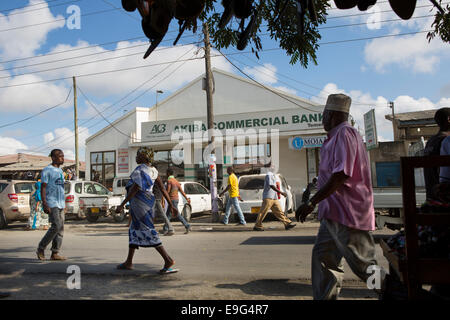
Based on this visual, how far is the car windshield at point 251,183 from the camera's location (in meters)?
12.7

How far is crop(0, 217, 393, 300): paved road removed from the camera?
14.8 feet

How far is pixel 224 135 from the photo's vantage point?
21.5 m

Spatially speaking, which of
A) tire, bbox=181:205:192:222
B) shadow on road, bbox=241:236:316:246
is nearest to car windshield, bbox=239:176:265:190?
tire, bbox=181:205:192:222

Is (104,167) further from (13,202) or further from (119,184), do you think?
(13,202)

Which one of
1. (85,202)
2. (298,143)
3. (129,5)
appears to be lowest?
(85,202)

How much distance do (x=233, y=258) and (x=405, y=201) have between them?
476 centimetres

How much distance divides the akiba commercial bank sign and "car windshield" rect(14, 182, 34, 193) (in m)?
9.96

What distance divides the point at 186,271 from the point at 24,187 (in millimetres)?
10203

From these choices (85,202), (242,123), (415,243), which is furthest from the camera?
(242,123)

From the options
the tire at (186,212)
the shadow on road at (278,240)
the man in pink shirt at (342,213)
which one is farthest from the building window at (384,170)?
the man in pink shirt at (342,213)

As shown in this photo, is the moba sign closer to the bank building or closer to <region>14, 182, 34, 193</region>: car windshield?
the bank building

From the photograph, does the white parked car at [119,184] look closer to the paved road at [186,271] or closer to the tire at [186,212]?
the tire at [186,212]

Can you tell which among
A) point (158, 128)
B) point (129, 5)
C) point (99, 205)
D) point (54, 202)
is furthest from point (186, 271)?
point (158, 128)

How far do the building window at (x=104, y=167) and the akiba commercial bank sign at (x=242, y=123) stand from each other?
3776 millimetres
